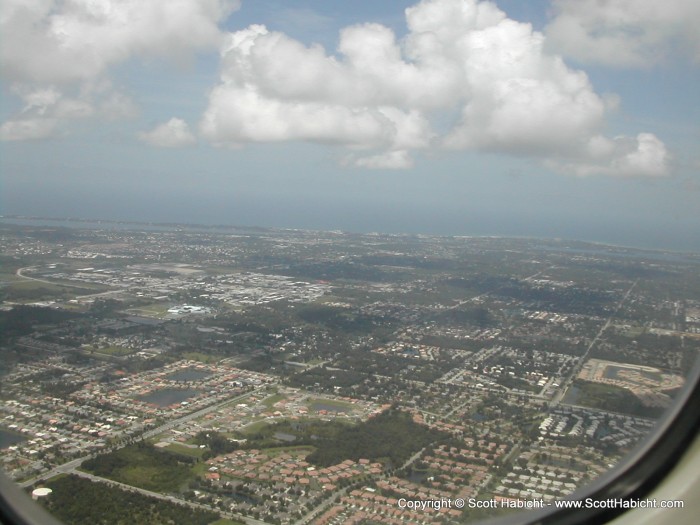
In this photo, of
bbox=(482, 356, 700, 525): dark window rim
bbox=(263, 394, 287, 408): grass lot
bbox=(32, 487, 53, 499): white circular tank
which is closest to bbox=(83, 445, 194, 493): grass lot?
bbox=(32, 487, 53, 499): white circular tank

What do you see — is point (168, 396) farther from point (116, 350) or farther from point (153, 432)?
point (116, 350)

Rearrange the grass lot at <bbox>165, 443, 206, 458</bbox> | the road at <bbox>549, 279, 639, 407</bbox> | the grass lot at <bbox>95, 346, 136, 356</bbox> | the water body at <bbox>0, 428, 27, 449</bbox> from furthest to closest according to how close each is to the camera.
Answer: the grass lot at <bbox>95, 346, 136, 356</bbox> → the road at <bbox>549, 279, 639, 407</bbox> → the grass lot at <bbox>165, 443, 206, 458</bbox> → the water body at <bbox>0, 428, 27, 449</bbox>

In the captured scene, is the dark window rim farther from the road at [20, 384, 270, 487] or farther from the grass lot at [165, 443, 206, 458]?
the grass lot at [165, 443, 206, 458]

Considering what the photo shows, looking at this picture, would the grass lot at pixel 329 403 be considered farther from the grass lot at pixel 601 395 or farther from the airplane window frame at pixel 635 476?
the airplane window frame at pixel 635 476

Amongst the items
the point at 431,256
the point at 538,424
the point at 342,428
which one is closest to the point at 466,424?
the point at 538,424

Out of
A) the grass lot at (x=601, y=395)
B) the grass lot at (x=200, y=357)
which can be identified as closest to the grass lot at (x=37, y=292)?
the grass lot at (x=200, y=357)

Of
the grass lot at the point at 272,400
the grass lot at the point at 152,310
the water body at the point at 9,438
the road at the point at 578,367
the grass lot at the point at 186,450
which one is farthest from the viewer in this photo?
the grass lot at the point at 152,310
